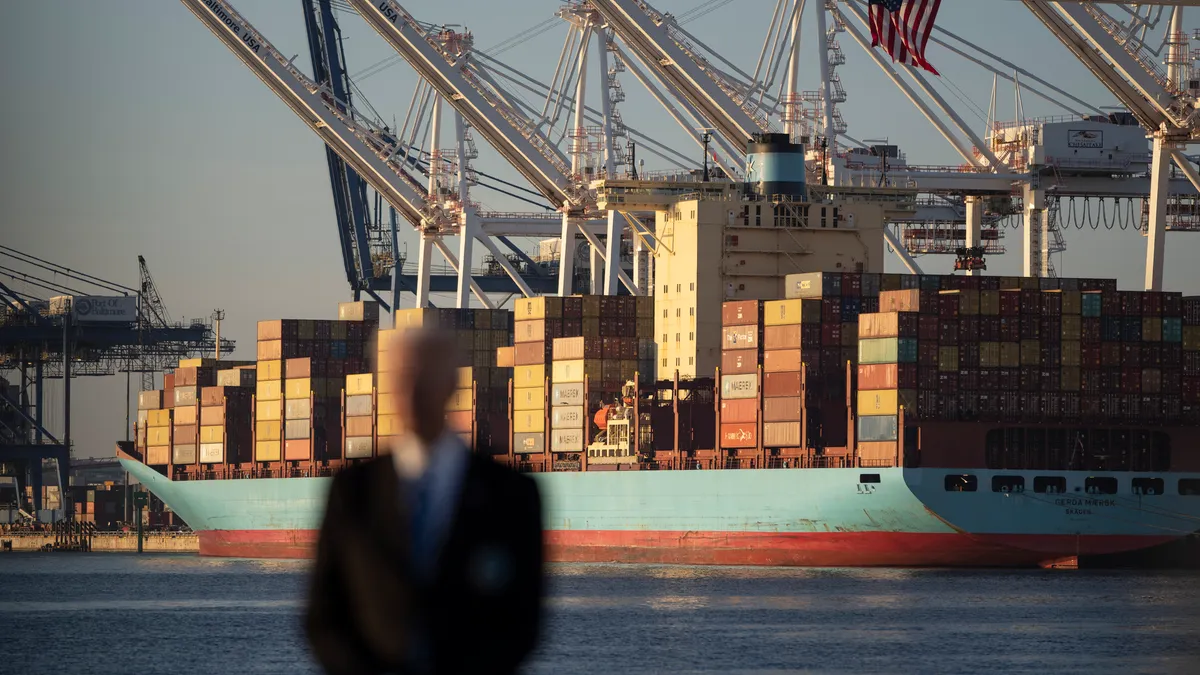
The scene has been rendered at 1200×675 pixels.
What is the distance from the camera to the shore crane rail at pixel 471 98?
65.0m

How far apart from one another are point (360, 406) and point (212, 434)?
10.7m

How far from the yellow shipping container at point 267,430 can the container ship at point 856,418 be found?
902cm

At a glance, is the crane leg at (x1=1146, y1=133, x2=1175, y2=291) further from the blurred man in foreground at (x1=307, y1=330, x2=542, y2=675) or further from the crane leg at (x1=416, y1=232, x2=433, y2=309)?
the blurred man in foreground at (x1=307, y1=330, x2=542, y2=675)

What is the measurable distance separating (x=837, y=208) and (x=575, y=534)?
558 inches

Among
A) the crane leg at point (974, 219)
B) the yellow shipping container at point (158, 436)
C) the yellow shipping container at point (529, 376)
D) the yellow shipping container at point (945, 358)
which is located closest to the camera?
the yellow shipping container at point (945, 358)

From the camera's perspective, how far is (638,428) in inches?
2159

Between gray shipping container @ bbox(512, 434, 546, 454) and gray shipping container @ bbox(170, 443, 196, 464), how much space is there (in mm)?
18702

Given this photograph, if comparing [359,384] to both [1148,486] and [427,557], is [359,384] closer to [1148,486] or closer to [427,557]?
[1148,486]

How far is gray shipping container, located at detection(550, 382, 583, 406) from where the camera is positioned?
5659 cm

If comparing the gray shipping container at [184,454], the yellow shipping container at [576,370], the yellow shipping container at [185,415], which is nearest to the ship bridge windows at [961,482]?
the yellow shipping container at [576,370]

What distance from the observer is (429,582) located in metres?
5.58

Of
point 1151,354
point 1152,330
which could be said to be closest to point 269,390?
point 1151,354

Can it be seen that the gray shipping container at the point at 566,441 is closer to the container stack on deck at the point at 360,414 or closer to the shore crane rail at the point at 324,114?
the container stack on deck at the point at 360,414

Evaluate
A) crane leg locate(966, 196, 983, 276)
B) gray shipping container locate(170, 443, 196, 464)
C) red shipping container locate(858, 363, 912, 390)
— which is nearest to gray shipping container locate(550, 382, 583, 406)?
red shipping container locate(858, 363, 912, 390)
